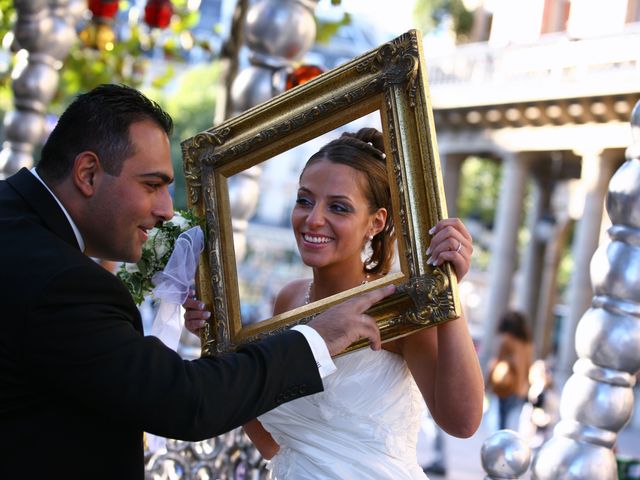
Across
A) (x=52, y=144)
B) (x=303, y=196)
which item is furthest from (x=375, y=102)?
(x=52, y=144)

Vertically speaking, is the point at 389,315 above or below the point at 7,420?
above

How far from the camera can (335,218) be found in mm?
2723

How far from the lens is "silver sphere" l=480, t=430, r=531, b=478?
2.96 m

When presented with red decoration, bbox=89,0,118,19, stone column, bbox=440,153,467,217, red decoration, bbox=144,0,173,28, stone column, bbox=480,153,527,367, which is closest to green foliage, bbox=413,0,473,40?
stone column, bbox=440,153,467,217

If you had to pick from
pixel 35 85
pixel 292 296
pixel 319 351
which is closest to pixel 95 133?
pixel 319 351

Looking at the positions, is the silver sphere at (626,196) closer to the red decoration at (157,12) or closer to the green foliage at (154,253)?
the green foliage at (154,253)

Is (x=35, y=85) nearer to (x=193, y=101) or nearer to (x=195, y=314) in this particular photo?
(x=195, y=314)

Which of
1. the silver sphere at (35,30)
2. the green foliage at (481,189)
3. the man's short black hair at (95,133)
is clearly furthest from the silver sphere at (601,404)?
the green foliage at (481,189)

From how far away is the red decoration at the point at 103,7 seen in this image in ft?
22.9

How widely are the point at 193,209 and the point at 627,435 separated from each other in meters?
17.6

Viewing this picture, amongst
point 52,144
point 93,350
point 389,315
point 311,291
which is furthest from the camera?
point 311,291

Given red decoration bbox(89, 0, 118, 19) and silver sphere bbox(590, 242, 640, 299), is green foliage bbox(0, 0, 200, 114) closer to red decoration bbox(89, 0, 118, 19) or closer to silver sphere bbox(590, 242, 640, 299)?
red decoration bbox(89, 0, 118, 19)

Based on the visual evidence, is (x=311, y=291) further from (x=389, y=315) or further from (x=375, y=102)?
(x=375, y=102)

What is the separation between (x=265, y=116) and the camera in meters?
2.81
